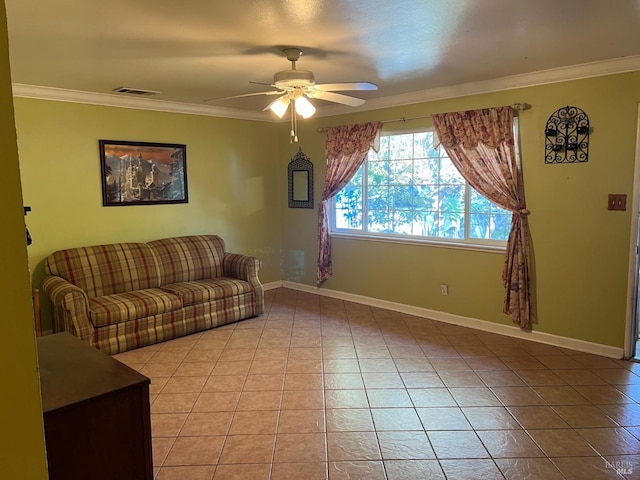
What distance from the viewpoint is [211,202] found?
5758 mm

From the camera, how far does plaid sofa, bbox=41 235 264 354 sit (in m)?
3.99

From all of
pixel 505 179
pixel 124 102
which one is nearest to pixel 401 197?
pixel 505 179

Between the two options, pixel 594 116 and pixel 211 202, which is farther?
pixel 211 202

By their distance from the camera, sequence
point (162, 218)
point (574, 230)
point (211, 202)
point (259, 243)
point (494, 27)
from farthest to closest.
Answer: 1. point (259, 243)
2. point (211, 202)
3. point (162, 218)
4. point (574, 230)
5. point (494, 27)

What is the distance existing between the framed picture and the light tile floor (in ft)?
5.55

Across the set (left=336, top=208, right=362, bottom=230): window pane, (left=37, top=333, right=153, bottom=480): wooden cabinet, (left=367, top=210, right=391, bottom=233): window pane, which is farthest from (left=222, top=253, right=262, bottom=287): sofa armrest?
(left=37, top=333, right=153, bottom=480): wooden cabinet

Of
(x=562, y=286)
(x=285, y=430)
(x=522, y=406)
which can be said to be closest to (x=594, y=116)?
(x=562, y=286)

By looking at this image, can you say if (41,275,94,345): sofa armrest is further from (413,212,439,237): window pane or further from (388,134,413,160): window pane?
(388,134,413,160): window pane

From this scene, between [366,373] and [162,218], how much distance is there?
3.04m

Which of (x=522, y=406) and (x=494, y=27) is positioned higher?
(x=494, y=27)

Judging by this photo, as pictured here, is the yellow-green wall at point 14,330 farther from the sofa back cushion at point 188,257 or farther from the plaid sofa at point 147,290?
the sofa back cushion at point 188,257

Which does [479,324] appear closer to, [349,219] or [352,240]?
[352,240]

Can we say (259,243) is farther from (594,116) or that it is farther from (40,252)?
(594,116)

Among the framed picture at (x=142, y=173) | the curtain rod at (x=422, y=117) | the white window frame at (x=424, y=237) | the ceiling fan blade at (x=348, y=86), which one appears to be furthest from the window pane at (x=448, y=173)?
the framed picture at (x=142, y=173)
